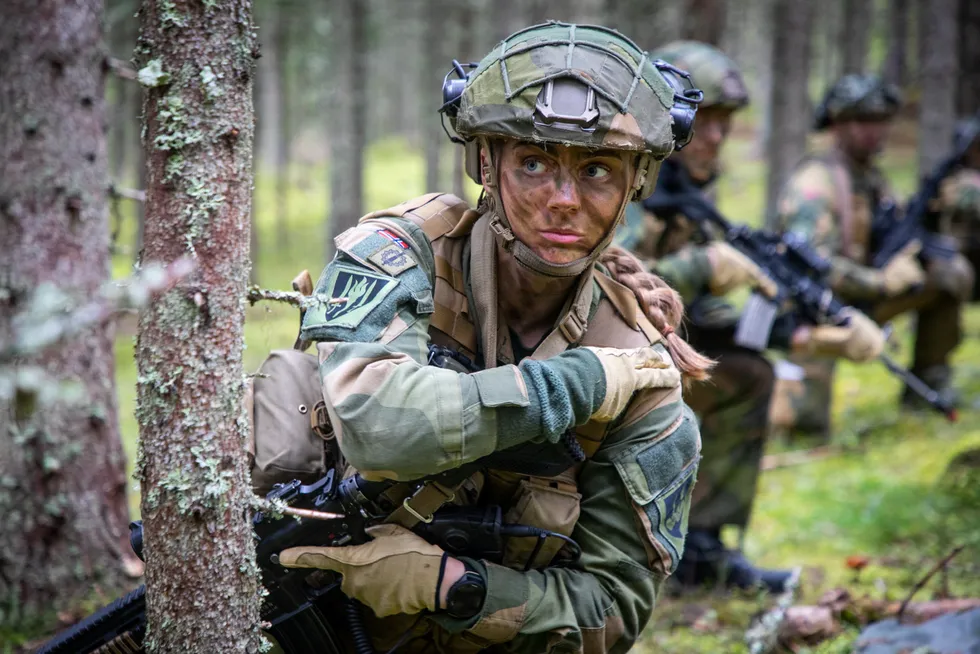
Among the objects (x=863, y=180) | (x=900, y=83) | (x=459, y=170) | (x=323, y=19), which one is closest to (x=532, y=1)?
(x=459, y=170)

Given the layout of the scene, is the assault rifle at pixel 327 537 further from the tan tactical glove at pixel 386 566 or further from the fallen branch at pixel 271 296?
the fallen branch at pixel 271 296

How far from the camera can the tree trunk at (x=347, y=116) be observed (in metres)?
13.2

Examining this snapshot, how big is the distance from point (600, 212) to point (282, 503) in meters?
1.17

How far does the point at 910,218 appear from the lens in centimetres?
846

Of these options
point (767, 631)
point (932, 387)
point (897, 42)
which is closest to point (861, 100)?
point (932, 387)

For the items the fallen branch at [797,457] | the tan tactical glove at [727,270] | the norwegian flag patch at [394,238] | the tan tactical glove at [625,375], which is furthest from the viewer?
the fallen branch at [797,457]

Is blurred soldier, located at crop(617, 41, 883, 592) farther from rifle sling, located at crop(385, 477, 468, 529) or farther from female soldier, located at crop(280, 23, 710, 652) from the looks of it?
rifle sling, located at crop(385, 477, 468, 529)

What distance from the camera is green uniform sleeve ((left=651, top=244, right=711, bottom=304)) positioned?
5111 millimetres

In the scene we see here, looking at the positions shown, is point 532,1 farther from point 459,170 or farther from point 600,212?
point 600,212

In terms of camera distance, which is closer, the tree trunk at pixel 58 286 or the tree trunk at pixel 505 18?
the tree trunk at pixel 58 286

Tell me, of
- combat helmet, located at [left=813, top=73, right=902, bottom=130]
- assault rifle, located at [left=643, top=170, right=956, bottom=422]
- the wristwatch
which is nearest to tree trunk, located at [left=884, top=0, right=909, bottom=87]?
combat helmet, located at [left=813, top=73, right=902, bottom=130]

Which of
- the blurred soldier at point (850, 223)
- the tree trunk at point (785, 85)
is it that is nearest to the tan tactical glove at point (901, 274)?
the blurred soldier at point (850, 223)

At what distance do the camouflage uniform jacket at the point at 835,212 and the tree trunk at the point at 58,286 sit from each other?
5.49m

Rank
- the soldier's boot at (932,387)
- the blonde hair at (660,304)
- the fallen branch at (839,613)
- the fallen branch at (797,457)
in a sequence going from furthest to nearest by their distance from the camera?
the soldier's boot at (932,387) < the fallen branch at (797,457) < the fallen branch at (839,613) < the blonde hair at (660,304)
